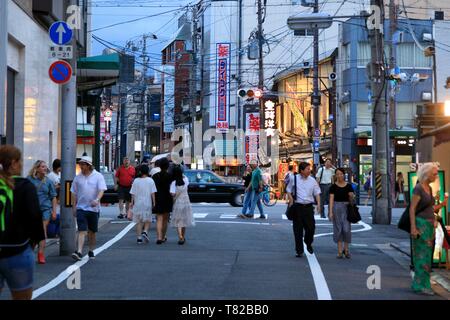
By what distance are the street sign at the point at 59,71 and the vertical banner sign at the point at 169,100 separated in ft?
239

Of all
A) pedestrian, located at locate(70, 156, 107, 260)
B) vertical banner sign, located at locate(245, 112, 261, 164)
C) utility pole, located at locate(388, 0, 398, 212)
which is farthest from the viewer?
vertical banner sign, located at locate(245, 112, 261, 164)

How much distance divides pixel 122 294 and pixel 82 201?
3702mm

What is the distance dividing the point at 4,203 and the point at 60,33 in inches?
298

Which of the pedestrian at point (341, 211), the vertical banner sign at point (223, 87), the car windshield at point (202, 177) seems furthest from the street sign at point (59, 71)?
the vertical banner sign at point (223, 87)

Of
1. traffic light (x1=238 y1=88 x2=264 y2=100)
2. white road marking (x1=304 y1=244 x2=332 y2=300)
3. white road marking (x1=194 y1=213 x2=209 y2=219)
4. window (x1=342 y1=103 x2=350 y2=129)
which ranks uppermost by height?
traffic light (x1=238 y1=88 x2=264 y2=100)

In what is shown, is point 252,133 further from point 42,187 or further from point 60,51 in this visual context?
point 42,187

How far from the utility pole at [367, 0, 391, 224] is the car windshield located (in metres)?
8.35

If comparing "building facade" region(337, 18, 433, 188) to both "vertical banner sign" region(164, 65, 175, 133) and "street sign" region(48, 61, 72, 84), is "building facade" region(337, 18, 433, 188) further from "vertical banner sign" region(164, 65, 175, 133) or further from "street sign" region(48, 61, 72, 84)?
Result: "vertical banner sign" region(164, 65, 175, 133)

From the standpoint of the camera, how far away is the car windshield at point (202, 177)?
28.6 metres

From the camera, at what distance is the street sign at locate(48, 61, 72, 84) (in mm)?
12625

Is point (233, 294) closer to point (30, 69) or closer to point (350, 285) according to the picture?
point (350, 285)

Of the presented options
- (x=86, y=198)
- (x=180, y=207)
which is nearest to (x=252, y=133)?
(x=180, y=207)

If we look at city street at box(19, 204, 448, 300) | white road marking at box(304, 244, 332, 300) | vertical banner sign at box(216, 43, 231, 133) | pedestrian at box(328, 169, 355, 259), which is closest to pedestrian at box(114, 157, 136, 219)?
city street at box(19, 204, 448, 300)

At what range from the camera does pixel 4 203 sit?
5656 millimetres
